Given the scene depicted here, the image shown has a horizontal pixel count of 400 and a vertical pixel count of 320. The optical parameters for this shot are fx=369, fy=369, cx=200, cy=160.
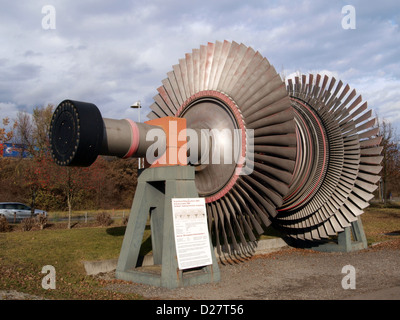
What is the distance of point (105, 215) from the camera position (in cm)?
1620

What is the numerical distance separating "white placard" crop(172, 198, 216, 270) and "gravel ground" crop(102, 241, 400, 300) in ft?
1.53

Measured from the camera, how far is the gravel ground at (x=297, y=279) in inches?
241

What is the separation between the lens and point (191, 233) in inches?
266

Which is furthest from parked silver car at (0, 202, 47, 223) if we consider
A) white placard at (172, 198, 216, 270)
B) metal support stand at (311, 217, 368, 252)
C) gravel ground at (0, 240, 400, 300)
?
white placard at (172, 198, 216, 270)

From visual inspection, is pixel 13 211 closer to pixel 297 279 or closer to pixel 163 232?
pixel 163 232

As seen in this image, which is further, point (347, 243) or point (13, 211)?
point (13, 211)

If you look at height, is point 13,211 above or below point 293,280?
above

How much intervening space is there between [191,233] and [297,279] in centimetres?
257

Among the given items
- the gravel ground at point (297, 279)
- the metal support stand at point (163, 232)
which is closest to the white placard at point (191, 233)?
the metal support stand at point (163, 232)

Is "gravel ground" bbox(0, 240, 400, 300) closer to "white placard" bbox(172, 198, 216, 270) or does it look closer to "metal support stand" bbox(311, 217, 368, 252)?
"metal support stand" bbox(311, 217, 368, 252)

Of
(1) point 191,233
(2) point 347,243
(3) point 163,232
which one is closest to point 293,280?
(1) point 191,233

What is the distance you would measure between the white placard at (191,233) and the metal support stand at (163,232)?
4.2 inches

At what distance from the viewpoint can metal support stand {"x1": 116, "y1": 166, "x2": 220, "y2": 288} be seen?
6.48 meters

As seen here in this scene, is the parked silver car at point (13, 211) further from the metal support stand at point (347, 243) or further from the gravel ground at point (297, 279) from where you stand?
the metal support stand at point (347, 243)
